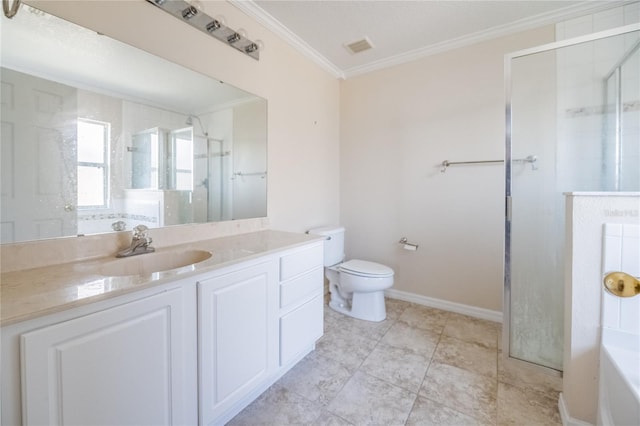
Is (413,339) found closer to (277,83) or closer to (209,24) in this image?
(277,83)

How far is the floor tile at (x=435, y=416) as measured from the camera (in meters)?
1.24

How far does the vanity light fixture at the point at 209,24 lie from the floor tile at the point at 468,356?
248 cm

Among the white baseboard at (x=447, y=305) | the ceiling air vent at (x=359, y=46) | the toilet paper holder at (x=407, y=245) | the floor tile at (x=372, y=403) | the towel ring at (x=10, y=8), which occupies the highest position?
the ceiling air vent at (x=359, y=46)

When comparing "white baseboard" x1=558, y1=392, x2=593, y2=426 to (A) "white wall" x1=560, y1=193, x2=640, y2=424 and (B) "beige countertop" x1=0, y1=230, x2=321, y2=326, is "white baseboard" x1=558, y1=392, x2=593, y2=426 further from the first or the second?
(B) "beige countertop" x1=0, y1=230, x2=321, y2=326

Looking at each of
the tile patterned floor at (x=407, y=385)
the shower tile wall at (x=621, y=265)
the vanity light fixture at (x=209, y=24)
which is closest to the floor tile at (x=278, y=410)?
the tile patterned floor at (x=407, y=385)

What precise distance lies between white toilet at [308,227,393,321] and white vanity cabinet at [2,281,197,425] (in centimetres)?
141

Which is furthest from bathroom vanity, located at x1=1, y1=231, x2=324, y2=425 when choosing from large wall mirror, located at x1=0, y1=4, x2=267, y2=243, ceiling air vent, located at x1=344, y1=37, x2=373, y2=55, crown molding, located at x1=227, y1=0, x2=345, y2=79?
ceiling air vent, located at x1=344, y1=37, x2=373, y2=55

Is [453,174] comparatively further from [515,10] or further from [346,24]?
[346,24]

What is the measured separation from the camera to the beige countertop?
686 millimetres

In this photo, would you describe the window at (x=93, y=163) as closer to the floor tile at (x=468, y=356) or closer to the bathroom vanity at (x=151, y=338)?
the bathroom vanity at (x=151, y=338)

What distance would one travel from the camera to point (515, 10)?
1870 millimetres

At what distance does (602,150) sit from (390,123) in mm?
1544

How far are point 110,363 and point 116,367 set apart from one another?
0.09ft

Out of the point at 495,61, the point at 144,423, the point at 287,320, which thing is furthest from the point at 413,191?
the point at 144,423
